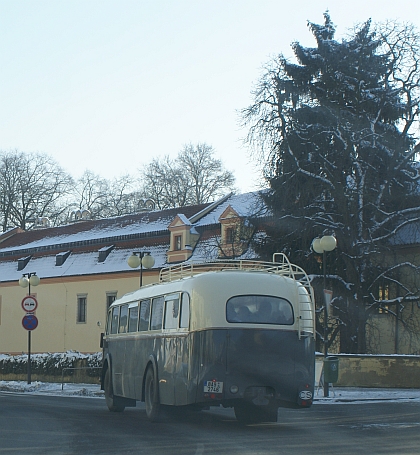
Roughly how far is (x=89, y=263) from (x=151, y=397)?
45141 mm

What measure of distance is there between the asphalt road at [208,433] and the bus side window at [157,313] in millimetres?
1979

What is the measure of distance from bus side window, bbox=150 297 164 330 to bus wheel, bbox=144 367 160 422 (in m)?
0.92

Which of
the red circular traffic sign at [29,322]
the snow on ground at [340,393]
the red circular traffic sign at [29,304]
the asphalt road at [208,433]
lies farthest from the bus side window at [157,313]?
the red circular traffic sign at [29,304]

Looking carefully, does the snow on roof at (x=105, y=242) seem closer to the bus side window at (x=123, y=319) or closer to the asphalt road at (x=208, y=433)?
the bus side window at (x=123, y=319)

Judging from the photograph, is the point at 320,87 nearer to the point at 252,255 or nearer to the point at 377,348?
the point at 252,255

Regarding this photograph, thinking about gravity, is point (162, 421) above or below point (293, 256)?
below

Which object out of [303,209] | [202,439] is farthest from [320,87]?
[202,439]

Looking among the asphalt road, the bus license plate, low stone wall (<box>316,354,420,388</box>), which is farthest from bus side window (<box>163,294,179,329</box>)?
low stone wall (<box>316,354,420,388</box>)

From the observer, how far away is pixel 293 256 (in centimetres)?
3894

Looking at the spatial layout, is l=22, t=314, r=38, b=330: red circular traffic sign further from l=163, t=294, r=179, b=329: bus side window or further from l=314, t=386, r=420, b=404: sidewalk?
l=163, t=294, r=179, b=329: bus side window

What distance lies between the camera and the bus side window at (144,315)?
18.1 m

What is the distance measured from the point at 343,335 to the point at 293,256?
4.30 m

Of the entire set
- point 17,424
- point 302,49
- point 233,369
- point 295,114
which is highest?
point 302,49

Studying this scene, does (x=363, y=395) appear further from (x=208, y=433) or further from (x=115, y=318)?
(x=208, y=433)
